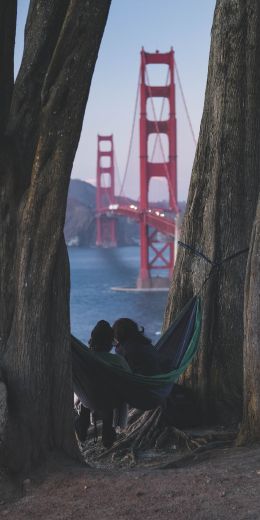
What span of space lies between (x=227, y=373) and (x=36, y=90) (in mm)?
1947

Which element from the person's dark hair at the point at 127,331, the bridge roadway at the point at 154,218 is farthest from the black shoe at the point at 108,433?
the bridge roadway at the point at 154,218

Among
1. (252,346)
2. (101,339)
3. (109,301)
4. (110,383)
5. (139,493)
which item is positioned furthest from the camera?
(109,301)

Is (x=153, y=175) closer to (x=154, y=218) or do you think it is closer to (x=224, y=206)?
(x=154, y=218)

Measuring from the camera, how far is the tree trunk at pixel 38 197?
9.53 ft

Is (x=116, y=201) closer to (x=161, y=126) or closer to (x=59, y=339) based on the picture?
(x=161, y=126)

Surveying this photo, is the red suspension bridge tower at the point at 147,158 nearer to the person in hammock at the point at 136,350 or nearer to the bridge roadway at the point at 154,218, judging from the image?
the bridge roadway at the point at 154,218

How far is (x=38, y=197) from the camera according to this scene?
116 inches

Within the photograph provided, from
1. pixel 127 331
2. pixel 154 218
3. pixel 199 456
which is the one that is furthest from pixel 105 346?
pixel 154 218

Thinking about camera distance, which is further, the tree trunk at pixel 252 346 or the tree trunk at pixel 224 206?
the tree trunk at pixel 224 206

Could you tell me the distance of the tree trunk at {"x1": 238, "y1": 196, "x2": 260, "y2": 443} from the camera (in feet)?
10.7

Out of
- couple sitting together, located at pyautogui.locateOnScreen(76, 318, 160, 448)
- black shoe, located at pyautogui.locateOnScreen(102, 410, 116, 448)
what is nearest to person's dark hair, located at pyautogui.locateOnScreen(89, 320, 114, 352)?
couple sitting together, located at pyautogui.locateOnScreen(76, 318, 160, 448)

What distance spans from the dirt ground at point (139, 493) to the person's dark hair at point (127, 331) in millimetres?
779

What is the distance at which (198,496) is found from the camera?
2.66 meters

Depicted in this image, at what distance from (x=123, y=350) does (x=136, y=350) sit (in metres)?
0.06
